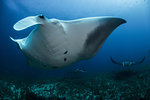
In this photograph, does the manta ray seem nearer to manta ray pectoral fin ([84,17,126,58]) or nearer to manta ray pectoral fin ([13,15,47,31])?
manta ray pectoral fin ([84,17,126,58])

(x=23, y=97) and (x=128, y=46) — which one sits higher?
(x=128, y=46)

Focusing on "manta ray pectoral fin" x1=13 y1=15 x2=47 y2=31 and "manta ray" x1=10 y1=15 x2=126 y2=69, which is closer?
"manta ray pectoral fin" x1=13 y1=15 x2=47 y2=31

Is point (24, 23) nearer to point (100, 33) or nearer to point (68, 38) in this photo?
point (68, 38)

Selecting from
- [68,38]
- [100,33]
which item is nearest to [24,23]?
[68,38]

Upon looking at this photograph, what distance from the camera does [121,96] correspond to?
177 inches

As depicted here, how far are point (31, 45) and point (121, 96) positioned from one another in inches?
166

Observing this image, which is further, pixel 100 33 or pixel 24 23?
pixel 100 33

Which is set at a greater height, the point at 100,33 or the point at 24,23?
the point at 100,33

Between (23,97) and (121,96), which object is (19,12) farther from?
(121,96)

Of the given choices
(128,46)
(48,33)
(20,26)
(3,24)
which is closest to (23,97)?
(48,33)

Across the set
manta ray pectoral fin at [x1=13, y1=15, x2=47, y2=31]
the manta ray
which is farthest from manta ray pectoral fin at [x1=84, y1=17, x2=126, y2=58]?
manta ray pectoral fin at [x1=13, y1=15, x2=47, y2=31]

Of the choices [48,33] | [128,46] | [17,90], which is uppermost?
[128,46]

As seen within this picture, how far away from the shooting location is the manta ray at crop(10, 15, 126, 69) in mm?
2019

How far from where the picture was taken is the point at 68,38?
2.19 m
